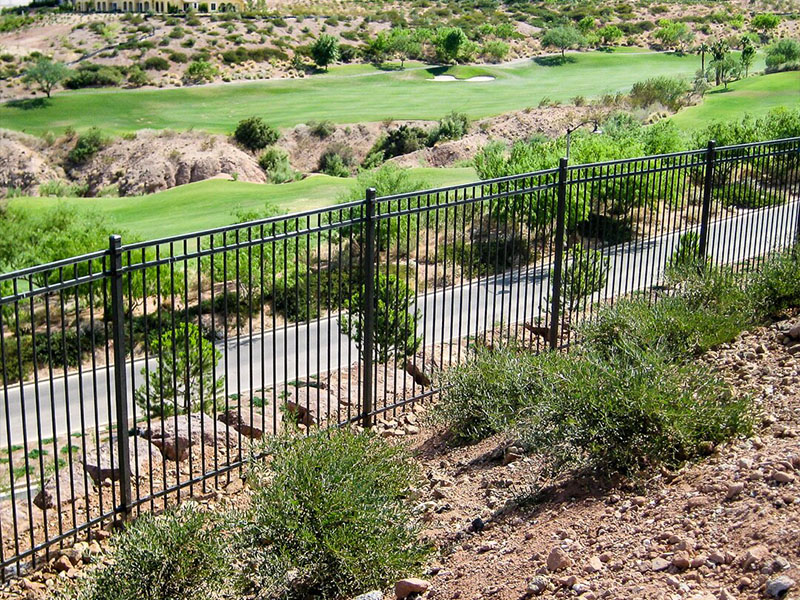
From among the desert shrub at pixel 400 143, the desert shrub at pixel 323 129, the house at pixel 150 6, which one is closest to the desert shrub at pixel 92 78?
the desert shrub at pixel 323 129

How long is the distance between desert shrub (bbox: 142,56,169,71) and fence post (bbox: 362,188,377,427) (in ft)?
303

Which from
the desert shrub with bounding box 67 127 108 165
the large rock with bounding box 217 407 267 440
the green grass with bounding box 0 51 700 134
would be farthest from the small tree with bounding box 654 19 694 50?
the large rock with bounding box 217 407 267 440

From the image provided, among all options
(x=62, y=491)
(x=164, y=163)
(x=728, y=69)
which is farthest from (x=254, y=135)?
(x=62, y=491)

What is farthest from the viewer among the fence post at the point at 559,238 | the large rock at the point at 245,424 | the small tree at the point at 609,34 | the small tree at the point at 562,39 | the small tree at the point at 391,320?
the small tree at the point at 609,34

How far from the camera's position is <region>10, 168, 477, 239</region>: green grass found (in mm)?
38219

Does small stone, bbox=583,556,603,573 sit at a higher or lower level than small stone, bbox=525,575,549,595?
higher

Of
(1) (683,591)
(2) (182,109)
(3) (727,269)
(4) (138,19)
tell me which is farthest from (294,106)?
(1) (683,591)

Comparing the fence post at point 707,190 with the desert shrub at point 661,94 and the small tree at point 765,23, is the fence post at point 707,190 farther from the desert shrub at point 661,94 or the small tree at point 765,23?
the small tree at point 765,23

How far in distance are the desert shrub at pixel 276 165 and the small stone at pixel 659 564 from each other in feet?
185

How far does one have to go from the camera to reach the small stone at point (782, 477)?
5758mm

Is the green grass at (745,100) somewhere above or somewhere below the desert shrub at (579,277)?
below

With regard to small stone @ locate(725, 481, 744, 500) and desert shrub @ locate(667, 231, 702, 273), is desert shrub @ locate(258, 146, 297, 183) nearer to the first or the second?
desert shrub @ locate(667, 231, 702, 273)

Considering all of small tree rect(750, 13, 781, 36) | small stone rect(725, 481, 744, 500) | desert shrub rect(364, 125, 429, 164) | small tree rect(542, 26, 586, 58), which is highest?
small tree rect(750, 13, 781, 36)

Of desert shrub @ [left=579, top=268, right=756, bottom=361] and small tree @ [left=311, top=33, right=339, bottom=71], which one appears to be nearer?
desert shrub @ [left=579, top=268, right=756, bottom=361]
